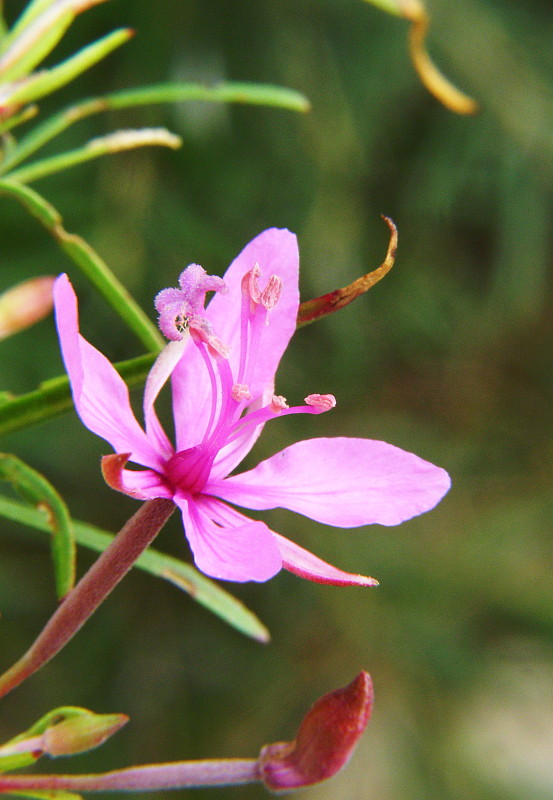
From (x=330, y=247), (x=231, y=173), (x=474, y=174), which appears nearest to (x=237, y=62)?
(x=231, y=173)

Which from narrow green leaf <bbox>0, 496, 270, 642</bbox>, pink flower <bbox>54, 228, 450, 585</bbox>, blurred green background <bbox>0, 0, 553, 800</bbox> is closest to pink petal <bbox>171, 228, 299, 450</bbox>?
pink flower <bbox>54, 228, 450, 585</bbox>

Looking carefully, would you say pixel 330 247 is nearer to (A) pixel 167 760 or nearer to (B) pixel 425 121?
(B) pixel 425 121

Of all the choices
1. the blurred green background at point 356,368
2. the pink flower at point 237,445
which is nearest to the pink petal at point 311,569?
the pink flower at point 237,445

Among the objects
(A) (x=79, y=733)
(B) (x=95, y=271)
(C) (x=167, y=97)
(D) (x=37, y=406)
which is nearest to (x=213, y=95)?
(C) (x=167, y=97)

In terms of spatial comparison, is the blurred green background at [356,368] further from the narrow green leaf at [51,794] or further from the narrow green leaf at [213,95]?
the narrow green leaf at [51,794]

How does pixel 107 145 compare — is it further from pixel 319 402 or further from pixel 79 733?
pixel 79 733

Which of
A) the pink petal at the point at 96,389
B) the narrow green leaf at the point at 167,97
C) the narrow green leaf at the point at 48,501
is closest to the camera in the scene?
the pink petal at the point at 96,389
